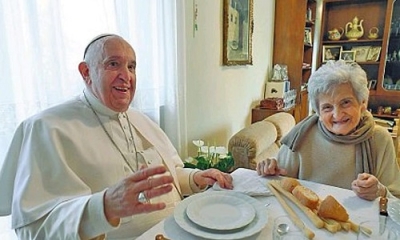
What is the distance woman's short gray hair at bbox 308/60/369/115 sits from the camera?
1.29 m

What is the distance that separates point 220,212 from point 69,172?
20.9 inches

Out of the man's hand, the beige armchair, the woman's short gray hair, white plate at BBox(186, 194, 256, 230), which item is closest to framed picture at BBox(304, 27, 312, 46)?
the beige armchair

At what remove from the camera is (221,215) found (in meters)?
0.90

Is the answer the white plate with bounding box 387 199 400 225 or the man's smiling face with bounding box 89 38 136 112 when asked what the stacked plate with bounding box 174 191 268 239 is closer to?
the white plate with bounding box 387 199 400 225

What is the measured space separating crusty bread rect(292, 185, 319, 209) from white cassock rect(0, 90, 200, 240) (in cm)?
51

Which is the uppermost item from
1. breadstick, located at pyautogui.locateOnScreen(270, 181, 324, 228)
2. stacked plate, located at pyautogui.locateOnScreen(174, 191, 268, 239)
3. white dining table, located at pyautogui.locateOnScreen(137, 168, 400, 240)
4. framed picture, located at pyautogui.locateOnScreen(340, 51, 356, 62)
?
framed picture, located at pyautogui.locateOnScreen(340, 51, 356, 62)

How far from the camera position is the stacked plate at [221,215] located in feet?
2.68

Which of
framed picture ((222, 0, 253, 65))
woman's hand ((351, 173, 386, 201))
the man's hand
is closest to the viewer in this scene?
the man's hand

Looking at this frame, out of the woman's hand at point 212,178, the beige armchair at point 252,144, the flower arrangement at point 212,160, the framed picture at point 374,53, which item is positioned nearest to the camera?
the woman's hand at point 212,178

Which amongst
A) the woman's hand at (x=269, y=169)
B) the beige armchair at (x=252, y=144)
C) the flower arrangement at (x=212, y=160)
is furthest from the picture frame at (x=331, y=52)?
the woman's hand at (x=269, y=169)

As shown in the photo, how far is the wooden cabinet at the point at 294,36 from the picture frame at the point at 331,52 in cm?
27

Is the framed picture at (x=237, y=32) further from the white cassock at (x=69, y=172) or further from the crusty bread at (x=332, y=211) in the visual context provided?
the crusty bread at (x=332, y=211)

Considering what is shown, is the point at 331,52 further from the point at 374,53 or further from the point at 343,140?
the point at 343,140

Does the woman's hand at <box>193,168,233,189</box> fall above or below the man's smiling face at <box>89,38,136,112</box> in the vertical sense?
below
